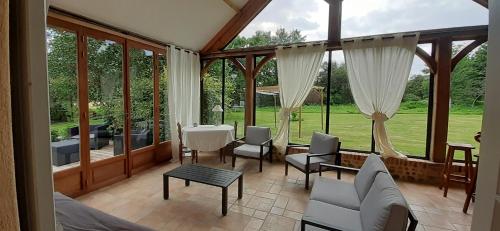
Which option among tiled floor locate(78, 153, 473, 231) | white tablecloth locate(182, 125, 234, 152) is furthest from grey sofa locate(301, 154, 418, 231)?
white tablecloth locate(182, 125, 234, 152)

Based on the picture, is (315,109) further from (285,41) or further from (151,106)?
(151,106)

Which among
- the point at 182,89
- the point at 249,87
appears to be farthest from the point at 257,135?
the point at 182,89

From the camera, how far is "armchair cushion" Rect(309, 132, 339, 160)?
3.69 m

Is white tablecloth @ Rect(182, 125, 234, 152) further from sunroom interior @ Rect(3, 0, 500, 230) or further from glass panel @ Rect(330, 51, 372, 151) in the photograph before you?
glass panel @ Rect(330, 51, 372, 151)

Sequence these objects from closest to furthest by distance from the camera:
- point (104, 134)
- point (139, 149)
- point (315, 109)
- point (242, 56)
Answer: point (104, 134) → point (139, 149) → point (315, 109) → point (242, 56)

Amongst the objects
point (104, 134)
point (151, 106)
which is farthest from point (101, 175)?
point (151, 106)

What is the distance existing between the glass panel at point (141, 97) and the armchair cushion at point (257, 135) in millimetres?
1896

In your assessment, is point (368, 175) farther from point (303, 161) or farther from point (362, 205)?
point (303, 161)

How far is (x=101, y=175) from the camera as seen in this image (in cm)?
355

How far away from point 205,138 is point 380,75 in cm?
328

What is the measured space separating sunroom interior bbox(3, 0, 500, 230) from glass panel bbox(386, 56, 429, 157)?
0.06 ft

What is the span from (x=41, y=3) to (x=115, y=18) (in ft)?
12.0

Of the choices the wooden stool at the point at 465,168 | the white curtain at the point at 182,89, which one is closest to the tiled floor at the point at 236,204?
the wooden stool at the point at 465,168

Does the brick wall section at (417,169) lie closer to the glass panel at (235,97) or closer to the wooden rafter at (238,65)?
the glass panel at (235,97)
